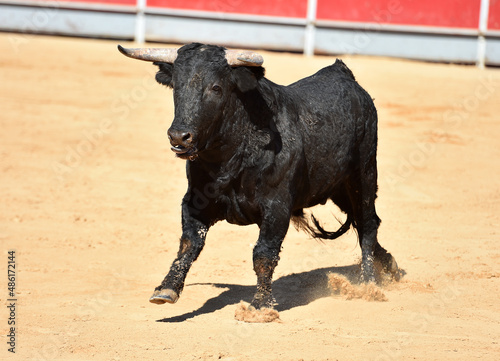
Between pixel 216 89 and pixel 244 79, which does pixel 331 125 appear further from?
pixel 216 89

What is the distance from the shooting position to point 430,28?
14.0 meters

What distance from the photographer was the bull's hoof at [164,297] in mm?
4945

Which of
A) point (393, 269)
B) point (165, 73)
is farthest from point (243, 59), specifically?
point (393, 269)

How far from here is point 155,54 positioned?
515 cm

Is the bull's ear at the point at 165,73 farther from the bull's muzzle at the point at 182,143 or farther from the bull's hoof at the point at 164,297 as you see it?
the bull's hoof at the point at 164,297

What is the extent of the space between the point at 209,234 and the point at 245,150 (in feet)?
8.46

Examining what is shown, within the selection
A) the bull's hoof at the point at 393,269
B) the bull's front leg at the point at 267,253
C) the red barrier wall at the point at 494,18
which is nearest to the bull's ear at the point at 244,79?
the bull's front leg at the point at 267,253

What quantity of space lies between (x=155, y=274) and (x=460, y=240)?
292 cm

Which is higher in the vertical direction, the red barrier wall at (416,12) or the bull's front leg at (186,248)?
the red barrier wall at (416,12)

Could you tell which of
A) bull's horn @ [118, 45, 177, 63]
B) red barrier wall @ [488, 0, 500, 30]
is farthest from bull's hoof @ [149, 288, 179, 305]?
red barrier wall @ [488, 0, 500, 30]

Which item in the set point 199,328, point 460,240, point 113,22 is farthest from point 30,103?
point 199,328

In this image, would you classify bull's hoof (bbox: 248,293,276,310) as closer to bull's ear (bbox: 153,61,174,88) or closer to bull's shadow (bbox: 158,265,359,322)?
bull's shadow (bbox: 158,265,359,322)

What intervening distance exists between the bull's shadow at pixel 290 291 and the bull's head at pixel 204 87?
3.63 ft

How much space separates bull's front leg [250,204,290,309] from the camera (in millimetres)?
5113
